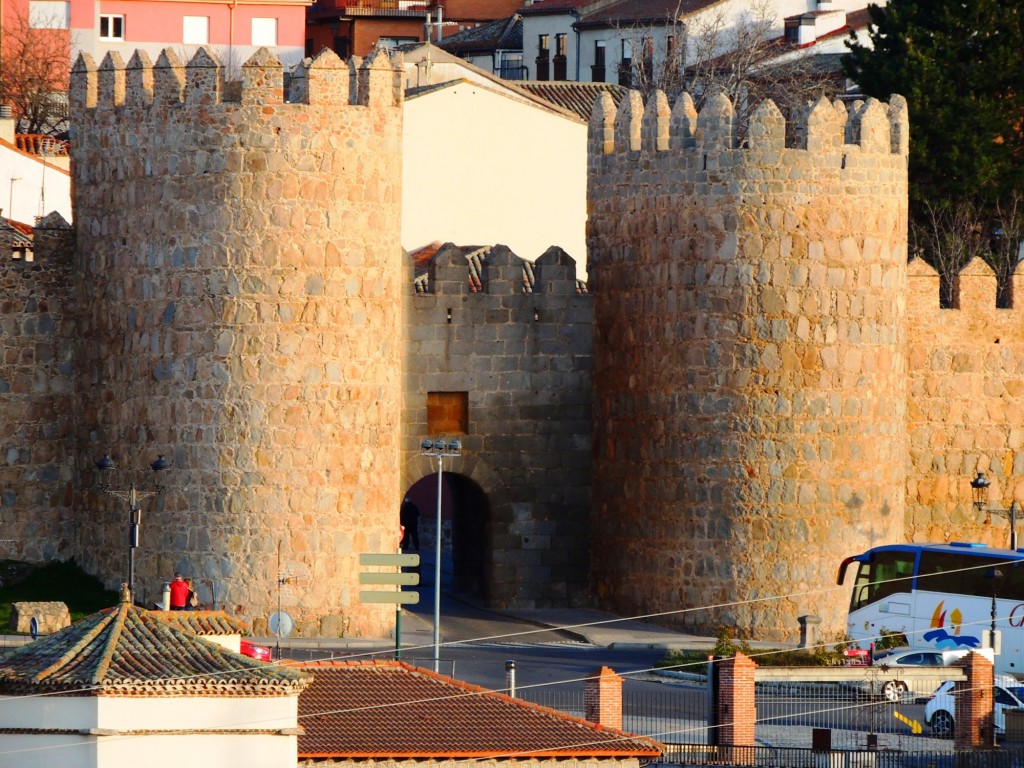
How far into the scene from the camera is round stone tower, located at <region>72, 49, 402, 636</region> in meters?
40.8

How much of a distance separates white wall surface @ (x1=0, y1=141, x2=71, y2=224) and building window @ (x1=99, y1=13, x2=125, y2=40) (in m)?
18.6

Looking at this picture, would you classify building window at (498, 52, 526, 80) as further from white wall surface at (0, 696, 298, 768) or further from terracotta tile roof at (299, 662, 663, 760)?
white wall surface at (0, 696, 298, 768)

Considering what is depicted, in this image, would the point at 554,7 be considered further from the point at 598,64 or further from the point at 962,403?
the point at 962,403

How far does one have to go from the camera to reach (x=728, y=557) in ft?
140

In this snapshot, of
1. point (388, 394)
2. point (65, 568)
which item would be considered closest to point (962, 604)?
point (388, 394)

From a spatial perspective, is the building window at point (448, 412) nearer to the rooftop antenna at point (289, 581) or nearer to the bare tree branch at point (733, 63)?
the rooftop antenna at point (289, 581)

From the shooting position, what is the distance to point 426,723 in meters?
32.5

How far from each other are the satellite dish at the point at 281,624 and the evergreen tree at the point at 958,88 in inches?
815

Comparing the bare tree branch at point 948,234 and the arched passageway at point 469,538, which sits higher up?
the bare tree branch at point 948,234

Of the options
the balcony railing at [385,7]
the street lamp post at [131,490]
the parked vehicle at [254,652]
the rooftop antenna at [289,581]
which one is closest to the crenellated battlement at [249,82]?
the street lamp post at [131,490]

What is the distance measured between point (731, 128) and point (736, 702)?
9757 mm

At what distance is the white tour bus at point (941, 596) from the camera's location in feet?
136

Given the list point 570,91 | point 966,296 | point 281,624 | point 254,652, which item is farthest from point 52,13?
point 254,652

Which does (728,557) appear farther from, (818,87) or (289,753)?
(818,87)
